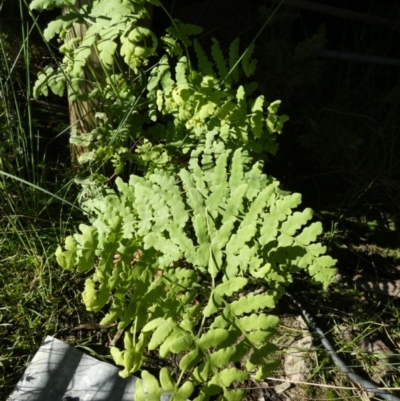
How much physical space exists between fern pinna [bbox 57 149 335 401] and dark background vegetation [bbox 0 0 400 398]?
0.67m

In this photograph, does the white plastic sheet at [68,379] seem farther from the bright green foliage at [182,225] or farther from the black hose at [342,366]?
the black hose at [342,366]

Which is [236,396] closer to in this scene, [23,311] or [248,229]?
[248,229]

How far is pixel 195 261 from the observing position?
150 cm

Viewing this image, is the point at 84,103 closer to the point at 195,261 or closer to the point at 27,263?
the point at 27,263

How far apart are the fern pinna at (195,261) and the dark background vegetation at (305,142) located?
0.67m

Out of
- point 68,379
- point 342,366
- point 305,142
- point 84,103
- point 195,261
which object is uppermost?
point 84,103

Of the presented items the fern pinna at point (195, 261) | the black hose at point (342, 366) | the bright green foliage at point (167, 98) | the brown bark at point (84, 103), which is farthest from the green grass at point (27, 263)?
the black hose at point (342, 366)

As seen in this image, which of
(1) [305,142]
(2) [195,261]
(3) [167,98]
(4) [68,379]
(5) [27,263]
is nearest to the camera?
(2) [195,261]

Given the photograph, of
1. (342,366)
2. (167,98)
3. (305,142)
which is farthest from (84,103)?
(342,366)

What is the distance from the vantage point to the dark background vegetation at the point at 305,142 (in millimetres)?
2168

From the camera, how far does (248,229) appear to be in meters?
1.45

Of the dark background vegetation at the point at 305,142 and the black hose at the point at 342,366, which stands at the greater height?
the dark background vegetation at the point at 305,142

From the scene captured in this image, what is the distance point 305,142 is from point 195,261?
1.33 metres

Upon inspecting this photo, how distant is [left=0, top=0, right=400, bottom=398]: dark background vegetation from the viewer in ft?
7.11
